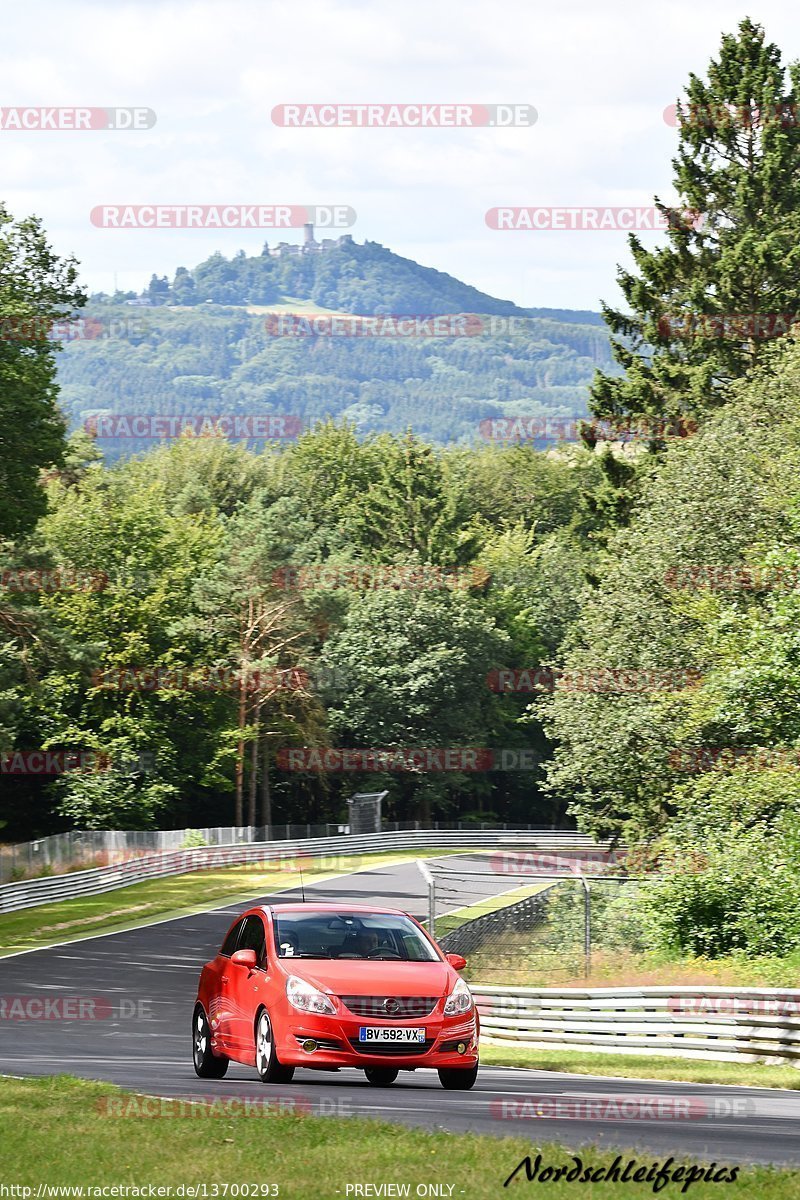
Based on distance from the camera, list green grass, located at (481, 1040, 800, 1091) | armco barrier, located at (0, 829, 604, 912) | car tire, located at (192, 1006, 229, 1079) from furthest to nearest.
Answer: armco barrier, located at (0, 829, 604, 912) → green grass, located at (481, 1040, 800, 1091) → car tire, located at (192, 1006, 229, 1079)

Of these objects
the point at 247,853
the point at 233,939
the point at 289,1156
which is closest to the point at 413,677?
the point at 247,853

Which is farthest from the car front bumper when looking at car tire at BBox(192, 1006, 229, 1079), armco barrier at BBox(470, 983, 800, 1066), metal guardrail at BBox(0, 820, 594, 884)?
metal guardrail at BBox(0, 820, 594, 884)

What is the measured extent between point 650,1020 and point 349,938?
25.1 feet

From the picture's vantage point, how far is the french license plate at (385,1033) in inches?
535

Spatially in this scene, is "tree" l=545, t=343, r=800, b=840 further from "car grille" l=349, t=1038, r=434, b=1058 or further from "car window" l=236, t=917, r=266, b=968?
"car grille" l=349, t=1038, r=434, b=1058

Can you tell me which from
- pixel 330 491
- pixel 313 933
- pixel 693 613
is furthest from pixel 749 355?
pixel 330 491

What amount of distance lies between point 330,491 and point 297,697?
32.5 m

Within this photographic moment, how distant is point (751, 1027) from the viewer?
19.2 m

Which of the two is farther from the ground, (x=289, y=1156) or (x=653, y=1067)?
(x=289, y=1156)

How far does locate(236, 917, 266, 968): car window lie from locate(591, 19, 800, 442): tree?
1582 inches

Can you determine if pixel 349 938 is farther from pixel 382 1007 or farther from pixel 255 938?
pixel 382 1007

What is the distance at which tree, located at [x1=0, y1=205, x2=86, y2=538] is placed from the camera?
148 ft

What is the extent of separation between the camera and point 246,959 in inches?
562

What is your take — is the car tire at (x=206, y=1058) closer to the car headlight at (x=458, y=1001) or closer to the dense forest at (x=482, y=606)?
the car headlight at (x=458, y=1001)
